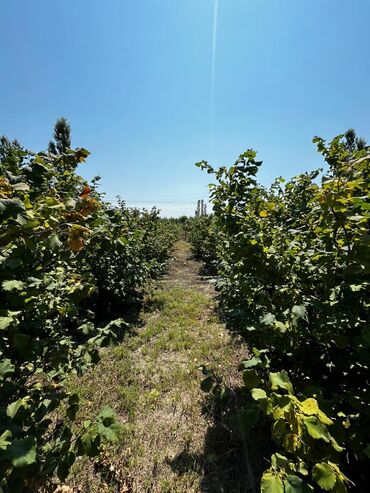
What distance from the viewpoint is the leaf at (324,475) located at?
0.84 metres

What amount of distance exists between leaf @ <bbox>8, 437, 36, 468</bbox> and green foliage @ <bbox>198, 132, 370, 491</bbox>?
0.74 metres

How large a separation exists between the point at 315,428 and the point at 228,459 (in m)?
1.93

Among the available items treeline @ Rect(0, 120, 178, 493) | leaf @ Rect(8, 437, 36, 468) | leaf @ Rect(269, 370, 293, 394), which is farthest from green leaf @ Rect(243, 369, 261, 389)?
leaf @ Rect(8, 437, 36, 468)

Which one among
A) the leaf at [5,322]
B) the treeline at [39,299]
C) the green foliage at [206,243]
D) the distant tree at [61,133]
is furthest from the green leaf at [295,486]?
the distant tree at [61,133]

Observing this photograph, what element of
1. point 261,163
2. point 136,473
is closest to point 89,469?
point 136,473

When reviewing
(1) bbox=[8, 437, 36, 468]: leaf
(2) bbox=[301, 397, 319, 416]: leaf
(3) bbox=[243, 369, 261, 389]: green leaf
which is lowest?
(1) bbox=[8, 437, 36, 468]: leaf

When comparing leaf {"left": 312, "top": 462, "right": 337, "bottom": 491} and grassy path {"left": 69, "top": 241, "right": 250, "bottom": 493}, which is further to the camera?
grassy path {"left": 69, "top": 241, "right": 250, "bottom": 493}

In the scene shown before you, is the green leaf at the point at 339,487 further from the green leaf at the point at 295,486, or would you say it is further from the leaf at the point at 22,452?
the leaf at the point at 22,452

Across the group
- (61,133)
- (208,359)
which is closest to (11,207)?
(208,359)

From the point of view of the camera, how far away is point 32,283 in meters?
1.43

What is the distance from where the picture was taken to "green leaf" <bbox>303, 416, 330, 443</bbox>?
2.81ft

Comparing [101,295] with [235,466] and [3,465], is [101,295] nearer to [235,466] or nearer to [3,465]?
[235,466]

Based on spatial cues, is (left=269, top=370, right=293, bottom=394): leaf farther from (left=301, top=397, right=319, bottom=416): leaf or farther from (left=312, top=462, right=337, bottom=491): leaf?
(left=312, top=462, right=337, bottom=491): leaf

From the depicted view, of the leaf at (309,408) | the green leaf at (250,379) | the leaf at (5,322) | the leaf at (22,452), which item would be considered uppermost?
the leaf at (5,322)
